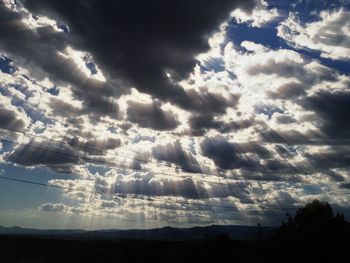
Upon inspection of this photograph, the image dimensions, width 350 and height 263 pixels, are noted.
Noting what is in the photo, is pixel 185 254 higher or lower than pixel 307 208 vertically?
lower

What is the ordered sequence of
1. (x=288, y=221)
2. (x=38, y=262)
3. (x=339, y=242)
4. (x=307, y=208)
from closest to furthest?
(x=339, y=242)
(x=38, y=262)
(x=288, y=221)
(x=307, y=208)

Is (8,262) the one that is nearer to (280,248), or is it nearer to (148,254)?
(148,254)

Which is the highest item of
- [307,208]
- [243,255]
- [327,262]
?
[307,208]

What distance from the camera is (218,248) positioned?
5984cm

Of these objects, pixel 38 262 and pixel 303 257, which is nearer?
pixel 303 257

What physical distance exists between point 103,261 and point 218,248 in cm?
2774

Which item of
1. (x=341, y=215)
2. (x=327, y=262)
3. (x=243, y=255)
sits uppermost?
(x=341, y=215)

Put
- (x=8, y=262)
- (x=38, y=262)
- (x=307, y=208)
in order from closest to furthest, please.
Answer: (x=8, y=262) < (x=38, y=262) < (x=307, y=208)

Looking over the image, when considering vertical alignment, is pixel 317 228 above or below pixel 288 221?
below

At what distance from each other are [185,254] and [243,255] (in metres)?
10.3

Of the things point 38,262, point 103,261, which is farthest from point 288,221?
point 38,262

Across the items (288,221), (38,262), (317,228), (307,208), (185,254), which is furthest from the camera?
(307,208)

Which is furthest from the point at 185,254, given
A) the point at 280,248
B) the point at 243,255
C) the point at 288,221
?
the point at 288,221

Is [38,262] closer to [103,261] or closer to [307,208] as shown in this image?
[103,261]
